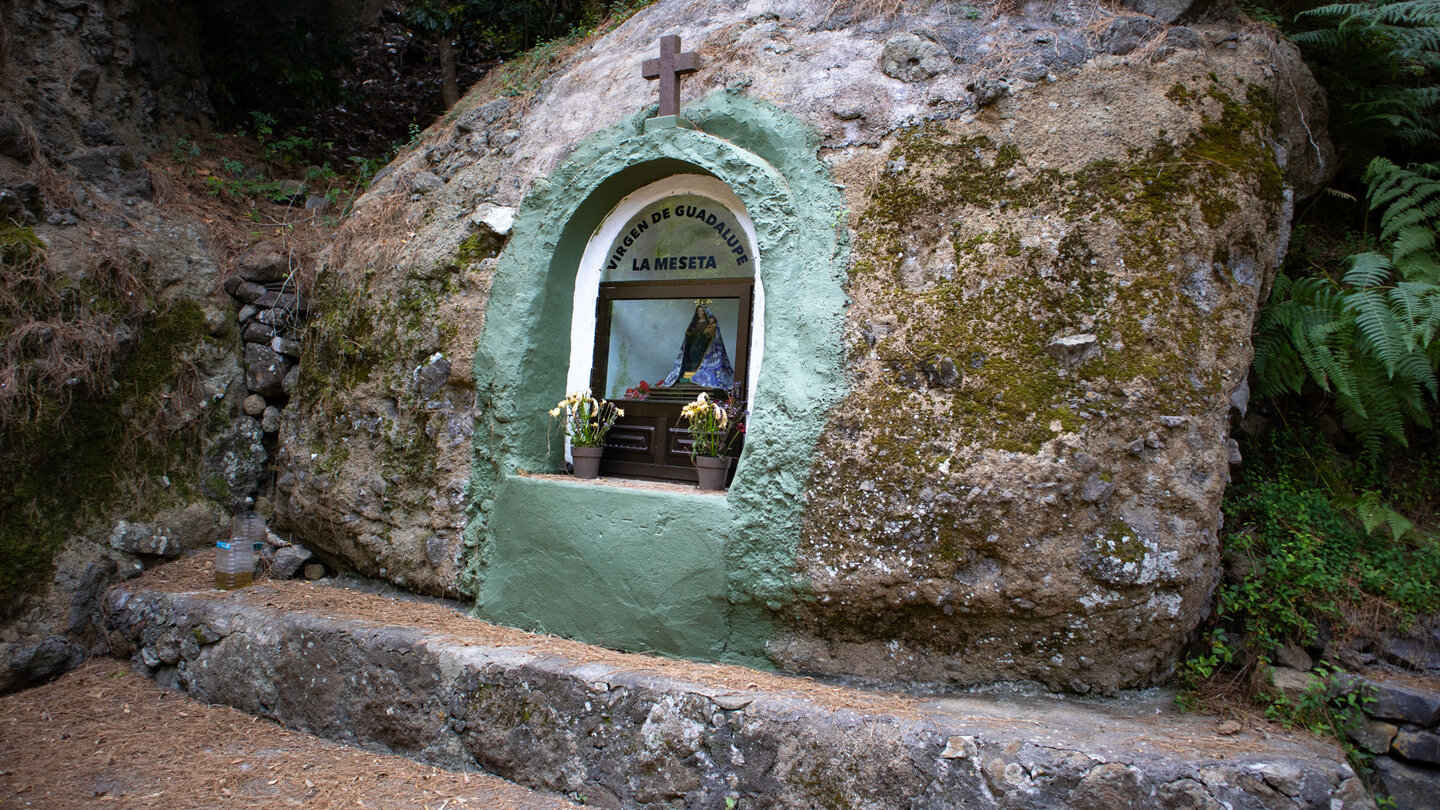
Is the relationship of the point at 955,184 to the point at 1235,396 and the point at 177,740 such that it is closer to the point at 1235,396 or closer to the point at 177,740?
the point at 1235,396

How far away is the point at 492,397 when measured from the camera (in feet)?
15.6

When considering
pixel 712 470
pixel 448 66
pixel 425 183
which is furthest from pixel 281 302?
pixel 448 66

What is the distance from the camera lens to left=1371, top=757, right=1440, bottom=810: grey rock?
309 centimetres

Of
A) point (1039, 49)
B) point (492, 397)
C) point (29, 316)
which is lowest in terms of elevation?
point (492, 397)

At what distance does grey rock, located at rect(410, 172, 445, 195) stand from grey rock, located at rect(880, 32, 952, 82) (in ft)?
9.73

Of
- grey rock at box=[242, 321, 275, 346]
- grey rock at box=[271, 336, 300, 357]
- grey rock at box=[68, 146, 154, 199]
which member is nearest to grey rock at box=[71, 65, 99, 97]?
grey rock at box=[68, 146, 154, 199]

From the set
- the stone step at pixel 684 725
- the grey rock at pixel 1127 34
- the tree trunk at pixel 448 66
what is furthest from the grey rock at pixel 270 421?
the grey rock at pixel 1127 34

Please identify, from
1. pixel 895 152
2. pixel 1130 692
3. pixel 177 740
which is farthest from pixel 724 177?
pixel 177 740

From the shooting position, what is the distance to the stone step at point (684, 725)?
110 inches

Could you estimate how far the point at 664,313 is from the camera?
5.27 meters

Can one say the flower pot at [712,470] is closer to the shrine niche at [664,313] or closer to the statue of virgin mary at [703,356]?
the shrine niche at [664,313]

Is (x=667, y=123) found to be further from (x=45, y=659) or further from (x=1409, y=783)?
(x=45, y=659)

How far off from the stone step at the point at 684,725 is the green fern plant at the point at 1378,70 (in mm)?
3345

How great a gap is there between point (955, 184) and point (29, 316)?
5134 mm
